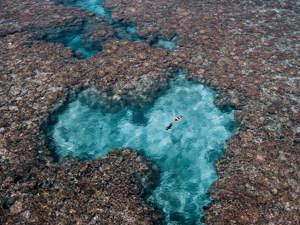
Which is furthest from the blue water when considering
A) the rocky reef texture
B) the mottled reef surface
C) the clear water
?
the clear water

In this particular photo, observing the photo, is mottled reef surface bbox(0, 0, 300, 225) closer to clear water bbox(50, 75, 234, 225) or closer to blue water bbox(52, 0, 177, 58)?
blue water bbox(52, 0, 177, 58)

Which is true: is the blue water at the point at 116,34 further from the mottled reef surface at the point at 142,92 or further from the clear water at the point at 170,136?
the clear water at the point at 170,136

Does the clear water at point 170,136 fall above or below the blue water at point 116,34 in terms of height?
below

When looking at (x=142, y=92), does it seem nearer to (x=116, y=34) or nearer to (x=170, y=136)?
(x=170, y=136)

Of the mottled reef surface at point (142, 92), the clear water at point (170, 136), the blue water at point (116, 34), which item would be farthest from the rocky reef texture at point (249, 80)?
the clear water at point (170, 136)

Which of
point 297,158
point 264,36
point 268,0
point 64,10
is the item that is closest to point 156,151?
point 297,158
